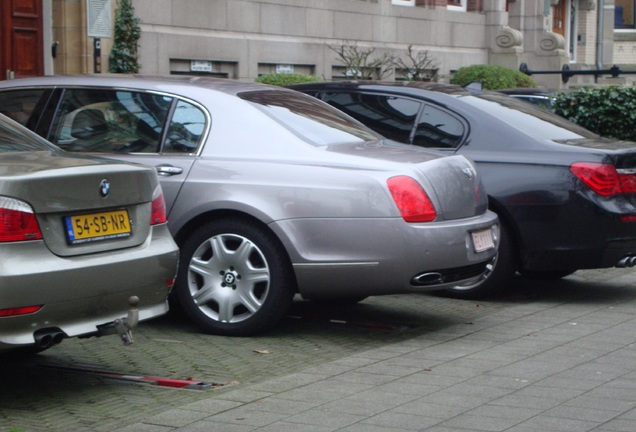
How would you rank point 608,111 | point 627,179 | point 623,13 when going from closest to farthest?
1. point 627,179
2. point 608,111
3. point 623,13

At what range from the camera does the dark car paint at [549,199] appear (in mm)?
9164

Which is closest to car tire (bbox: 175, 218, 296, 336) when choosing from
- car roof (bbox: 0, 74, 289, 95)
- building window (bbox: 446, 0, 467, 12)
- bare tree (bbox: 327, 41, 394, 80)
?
car roof (bbox: 0, 74, 289, 95)

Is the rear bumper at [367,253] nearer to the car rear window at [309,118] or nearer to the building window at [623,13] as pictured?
the car rear window at [309,118]

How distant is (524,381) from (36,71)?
13.0 metres

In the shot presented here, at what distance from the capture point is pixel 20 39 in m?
17.9

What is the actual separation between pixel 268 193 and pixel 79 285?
78.8 inches

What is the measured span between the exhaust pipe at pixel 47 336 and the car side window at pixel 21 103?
2.85 metres

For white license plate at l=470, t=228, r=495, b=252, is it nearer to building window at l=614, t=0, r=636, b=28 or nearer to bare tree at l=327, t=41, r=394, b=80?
bare tree at l=327, t=41, r=394, b=80

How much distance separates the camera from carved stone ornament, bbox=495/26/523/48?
105 ft

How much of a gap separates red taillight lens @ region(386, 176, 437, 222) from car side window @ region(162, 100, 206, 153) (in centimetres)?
138

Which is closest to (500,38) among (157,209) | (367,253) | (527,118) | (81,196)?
(527,118)

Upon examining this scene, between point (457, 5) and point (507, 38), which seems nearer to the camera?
point (457, 5)

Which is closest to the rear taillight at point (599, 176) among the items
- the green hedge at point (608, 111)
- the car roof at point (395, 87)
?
the car roof at point (395, 87)

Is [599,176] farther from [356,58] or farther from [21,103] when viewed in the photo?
[356,58]
